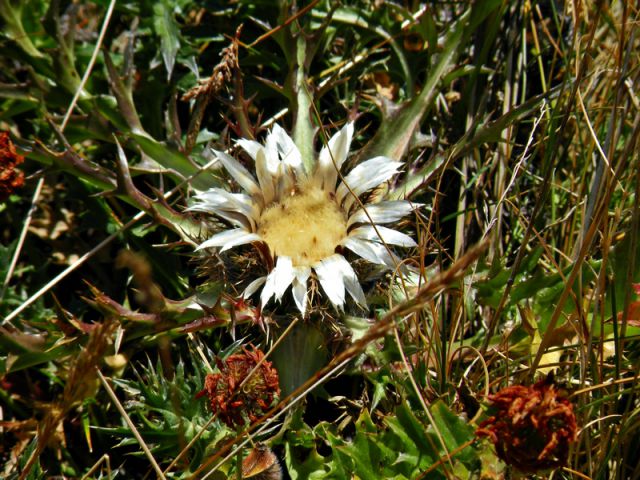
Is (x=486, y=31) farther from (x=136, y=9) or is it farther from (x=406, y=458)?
(x=406, y=458)

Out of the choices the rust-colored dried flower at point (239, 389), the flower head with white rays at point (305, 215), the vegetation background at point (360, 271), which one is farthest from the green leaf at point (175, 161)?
the rust-colored dried flower at point (239, 389)

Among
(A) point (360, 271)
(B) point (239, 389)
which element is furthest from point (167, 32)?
(B) point (239, 389)

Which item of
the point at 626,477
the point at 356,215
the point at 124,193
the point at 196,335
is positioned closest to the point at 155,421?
the point at 196,335

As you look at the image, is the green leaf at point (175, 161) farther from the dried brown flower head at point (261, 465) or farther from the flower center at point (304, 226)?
the dried brown flower head at point (261, 465)

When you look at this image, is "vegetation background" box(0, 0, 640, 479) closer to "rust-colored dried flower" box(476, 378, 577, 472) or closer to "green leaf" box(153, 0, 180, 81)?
"green leaf" box(153, 0, 180, 81)

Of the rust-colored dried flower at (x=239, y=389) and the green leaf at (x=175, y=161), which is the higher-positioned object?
the green leaf at (x=175, y=161)
